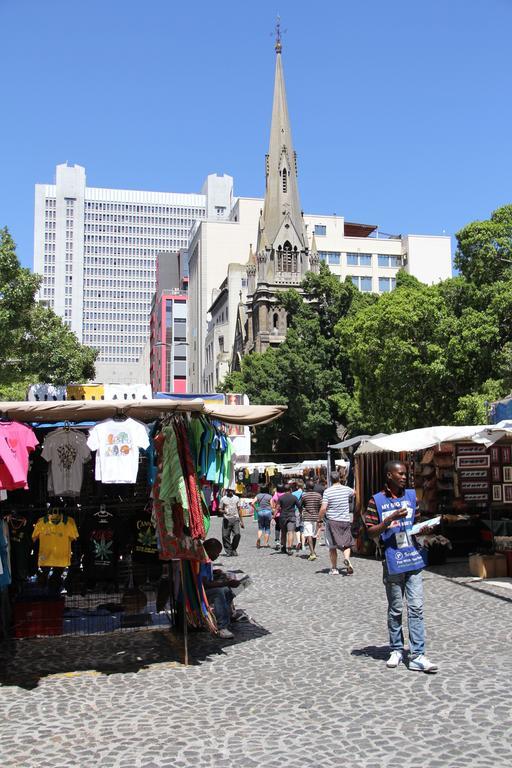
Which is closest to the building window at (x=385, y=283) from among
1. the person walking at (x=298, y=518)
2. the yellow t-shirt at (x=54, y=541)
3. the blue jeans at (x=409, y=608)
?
the person walking at (x=298, y=518)

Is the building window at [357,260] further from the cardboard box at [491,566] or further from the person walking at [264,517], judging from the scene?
the cardboard box at [491,566]

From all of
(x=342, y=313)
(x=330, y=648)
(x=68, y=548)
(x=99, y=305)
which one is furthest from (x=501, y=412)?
(x=99, y=305)

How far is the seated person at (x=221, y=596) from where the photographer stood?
8516mm

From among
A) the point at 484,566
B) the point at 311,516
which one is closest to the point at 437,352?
the point at 311,516

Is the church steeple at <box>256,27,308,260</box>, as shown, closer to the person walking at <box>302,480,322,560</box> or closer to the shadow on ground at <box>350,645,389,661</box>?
the person walking at <box>302,480,322,560</box>

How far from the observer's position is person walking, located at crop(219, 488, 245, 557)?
1766 centimetres

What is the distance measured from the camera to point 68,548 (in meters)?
8.39

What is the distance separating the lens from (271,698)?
6125 mm

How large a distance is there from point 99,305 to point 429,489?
16829 cm

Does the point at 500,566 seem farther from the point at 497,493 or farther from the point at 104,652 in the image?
the point at 104,652

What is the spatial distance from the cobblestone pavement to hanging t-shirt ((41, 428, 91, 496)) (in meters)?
1.76

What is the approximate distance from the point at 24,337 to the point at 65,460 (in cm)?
1742

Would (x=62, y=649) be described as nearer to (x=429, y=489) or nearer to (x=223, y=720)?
(x=223, y=720)

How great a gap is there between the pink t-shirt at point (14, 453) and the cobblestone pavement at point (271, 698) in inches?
72.0
